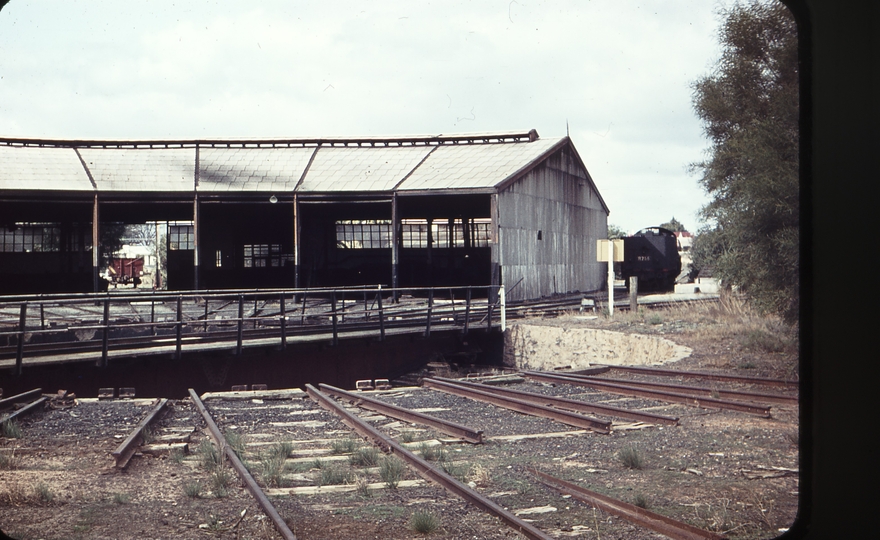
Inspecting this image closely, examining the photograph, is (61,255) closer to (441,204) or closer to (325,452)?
(441,204)

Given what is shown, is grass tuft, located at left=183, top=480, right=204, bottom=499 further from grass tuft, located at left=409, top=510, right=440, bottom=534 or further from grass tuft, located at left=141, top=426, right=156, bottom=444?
grass tuft, located at left=141, top=426, right=156, bottom=444

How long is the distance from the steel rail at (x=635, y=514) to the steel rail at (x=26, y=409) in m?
6.72

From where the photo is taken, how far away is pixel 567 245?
2689cm

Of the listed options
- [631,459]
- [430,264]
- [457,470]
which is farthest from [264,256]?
[631,459]

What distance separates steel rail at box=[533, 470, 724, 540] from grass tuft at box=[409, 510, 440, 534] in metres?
1.31

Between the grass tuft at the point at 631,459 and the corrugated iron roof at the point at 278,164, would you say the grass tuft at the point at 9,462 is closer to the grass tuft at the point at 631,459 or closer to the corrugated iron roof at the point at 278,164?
the grass tuft at the point at 631,459

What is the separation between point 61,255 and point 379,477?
24.6 m

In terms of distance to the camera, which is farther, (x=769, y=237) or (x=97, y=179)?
(x=97, y=179)

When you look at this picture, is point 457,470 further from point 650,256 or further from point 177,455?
point 650,256

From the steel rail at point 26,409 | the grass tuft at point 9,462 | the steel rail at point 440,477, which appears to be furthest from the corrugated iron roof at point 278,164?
the grass tuft at point 9,462

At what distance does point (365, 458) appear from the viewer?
6.83m

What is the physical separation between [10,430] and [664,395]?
28.4 ft
